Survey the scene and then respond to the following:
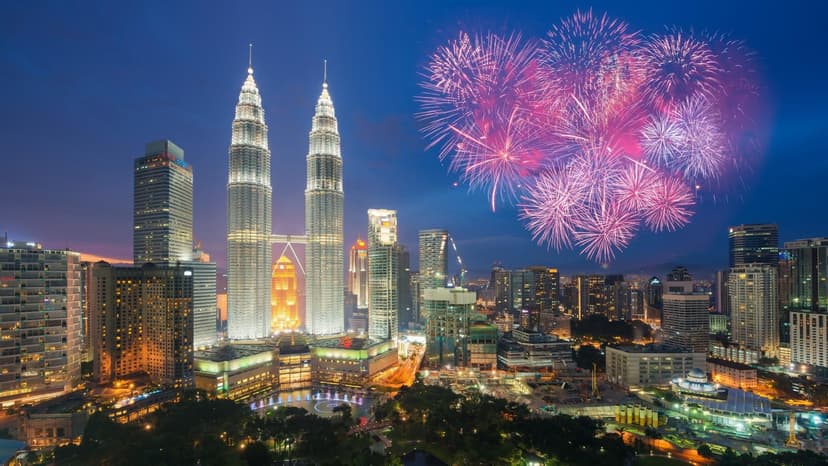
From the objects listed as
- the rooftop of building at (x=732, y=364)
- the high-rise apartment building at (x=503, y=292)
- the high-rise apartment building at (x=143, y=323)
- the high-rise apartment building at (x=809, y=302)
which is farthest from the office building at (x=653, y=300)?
the high-rise apartment building at (x=143, y=323)

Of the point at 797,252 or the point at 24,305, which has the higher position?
the point at 797,252

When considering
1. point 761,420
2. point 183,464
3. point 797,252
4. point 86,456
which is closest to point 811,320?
point 797,252

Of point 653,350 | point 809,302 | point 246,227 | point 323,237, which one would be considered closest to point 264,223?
point 246,227

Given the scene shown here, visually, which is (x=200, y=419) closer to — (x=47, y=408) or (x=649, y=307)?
(x=47, y=408)

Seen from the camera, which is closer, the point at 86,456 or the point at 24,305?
the point at 86,456

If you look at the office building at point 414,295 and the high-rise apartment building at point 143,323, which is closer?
the high-rise apartment building at point 143,323

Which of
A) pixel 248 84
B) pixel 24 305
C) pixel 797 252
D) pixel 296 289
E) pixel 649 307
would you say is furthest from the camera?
pixel 649 307

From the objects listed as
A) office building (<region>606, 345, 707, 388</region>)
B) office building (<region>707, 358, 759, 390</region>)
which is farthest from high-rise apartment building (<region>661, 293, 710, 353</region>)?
office building (<region>606, 345, 707, 388</region>)

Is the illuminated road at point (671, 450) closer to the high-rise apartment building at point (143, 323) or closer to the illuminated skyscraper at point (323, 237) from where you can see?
the high-rise apartment building at point (143, 323)
